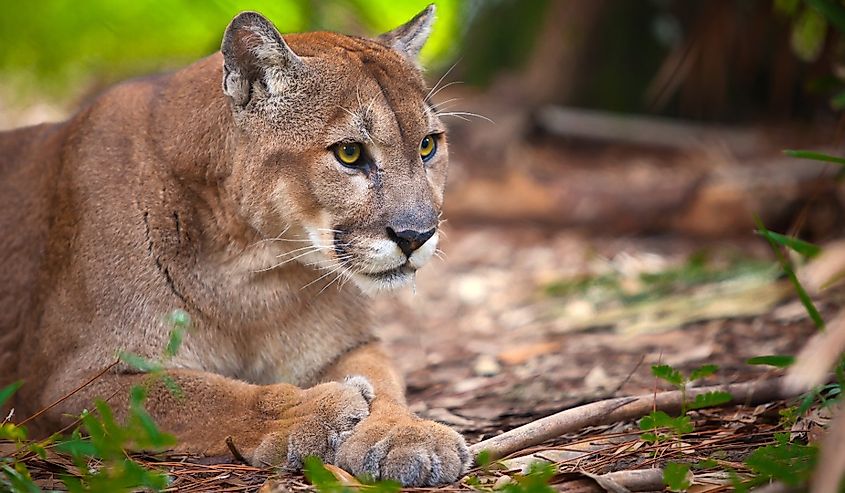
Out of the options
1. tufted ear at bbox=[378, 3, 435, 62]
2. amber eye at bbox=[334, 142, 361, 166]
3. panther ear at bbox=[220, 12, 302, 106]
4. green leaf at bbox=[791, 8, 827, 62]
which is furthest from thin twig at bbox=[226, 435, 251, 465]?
green leaf at bbox=[791, 8, 827, 62]

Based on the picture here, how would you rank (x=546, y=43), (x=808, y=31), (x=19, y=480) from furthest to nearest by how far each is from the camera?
(x=546, y=43) < (x=808, y=31) < (x=19, y=480)

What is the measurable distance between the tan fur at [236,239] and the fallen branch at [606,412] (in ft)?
1.40

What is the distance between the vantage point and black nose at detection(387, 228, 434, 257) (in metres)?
3.77

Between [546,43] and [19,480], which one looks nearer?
[19,480]

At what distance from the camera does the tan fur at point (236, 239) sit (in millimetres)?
3812

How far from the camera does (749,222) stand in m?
7.56

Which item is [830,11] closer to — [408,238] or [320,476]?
[408,238]

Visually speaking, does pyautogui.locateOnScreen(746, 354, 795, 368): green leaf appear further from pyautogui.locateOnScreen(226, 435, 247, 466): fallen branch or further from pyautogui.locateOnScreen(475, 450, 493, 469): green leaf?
pyautogui.locateOnScreen(226, 435, 247, 466): fallen branch

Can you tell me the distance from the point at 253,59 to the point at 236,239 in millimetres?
714

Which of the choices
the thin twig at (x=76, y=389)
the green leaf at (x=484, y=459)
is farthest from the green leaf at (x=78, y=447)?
the green leaf at (x=484, y=459)

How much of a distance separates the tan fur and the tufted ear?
184 millimetres

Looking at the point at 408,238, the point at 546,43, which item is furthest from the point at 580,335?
the point at 546,43

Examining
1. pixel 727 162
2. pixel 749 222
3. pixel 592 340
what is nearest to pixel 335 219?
pixel 592 340

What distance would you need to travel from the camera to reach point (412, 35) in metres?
4.60
